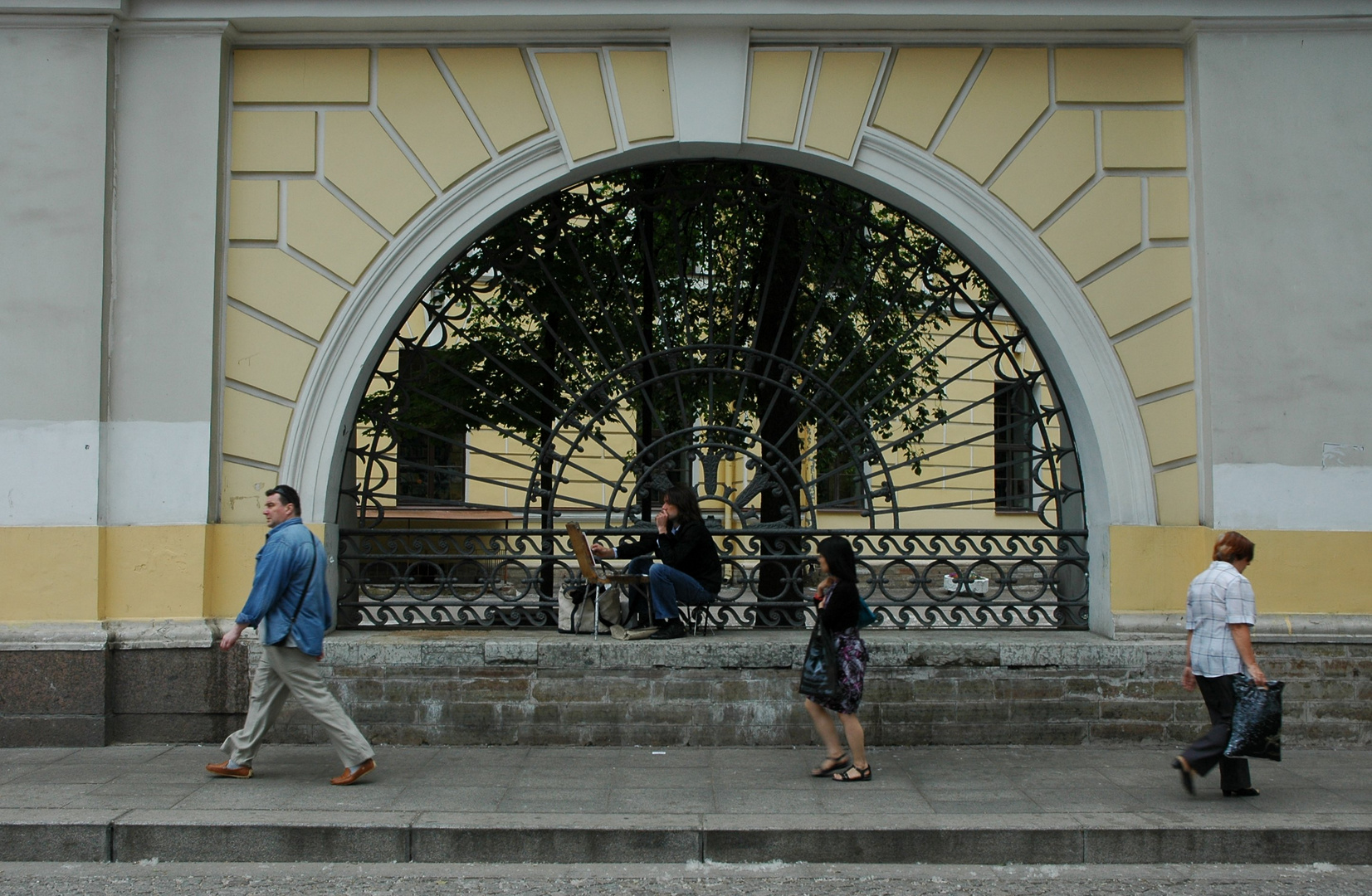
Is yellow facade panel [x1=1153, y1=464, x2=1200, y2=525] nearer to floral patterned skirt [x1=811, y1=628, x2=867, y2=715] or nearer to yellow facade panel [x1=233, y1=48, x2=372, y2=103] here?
floral patterned skirt [x1=811, y1=628, x2=867, y2=715]

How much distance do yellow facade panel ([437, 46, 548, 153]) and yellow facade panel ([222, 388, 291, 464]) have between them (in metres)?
2.06

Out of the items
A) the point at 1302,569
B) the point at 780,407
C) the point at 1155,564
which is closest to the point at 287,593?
the point at 780,407

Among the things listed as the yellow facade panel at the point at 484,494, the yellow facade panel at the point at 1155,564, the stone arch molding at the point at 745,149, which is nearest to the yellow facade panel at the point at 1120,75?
the stone arch molding at the point at 745,149

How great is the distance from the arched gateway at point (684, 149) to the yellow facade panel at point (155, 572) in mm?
695

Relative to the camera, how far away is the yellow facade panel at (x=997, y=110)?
6.99 meters

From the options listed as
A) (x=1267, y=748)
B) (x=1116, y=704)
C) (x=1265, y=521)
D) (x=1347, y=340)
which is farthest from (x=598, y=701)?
(x=1347, y=340)

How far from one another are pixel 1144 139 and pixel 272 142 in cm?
526

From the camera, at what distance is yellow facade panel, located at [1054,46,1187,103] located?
702cm

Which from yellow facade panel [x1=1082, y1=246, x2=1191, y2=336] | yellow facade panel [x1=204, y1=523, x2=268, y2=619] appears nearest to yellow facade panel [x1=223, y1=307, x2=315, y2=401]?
yellow facade panel [x1=204, y1=523, x2=268, y2=619]

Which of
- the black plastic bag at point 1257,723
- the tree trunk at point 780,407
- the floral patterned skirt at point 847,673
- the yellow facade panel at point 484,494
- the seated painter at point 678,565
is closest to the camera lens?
the black plastic bag at point 1257,723

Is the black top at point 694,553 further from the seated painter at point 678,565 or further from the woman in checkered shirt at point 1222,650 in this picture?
the woman in checkered shirt at point 1222,650

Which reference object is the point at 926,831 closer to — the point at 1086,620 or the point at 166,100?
the point at 1086,620

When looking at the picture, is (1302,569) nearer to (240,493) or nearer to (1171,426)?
(1171,426)

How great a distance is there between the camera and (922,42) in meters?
6.98
